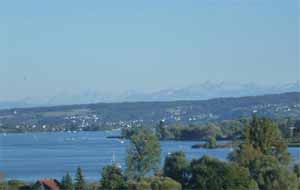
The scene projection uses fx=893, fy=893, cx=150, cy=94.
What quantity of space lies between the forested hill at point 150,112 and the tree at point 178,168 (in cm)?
4656

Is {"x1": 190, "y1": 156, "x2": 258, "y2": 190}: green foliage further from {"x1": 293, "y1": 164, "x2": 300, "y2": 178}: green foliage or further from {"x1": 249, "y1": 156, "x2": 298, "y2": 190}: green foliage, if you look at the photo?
{"x1": 293, "y1": 164, "x2": 300, "y2": 178}: green foliage

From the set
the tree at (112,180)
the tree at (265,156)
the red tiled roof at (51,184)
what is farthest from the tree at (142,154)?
the red tiled roof at (51,184)

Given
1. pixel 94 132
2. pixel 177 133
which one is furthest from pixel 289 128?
pixel 94 132

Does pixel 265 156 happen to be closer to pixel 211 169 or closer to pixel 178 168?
pixel 178 168

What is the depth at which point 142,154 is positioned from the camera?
71.6 feet

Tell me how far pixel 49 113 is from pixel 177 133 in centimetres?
2112

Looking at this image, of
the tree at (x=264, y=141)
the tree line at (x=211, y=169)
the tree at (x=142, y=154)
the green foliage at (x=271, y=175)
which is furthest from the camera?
the tree at (x=142, y=154)

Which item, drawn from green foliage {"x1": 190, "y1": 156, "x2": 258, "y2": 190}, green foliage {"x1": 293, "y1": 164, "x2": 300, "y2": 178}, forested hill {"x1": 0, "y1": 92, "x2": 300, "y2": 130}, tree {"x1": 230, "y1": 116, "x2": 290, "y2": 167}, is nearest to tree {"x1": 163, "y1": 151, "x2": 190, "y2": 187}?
green foliage {"x1": 190, "y1": 156, "x2": 258, "y2": 190}

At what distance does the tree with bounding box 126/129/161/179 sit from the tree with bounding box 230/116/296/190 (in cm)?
224

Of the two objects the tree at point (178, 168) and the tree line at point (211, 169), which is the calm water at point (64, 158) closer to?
the tree line at point (211, 169)

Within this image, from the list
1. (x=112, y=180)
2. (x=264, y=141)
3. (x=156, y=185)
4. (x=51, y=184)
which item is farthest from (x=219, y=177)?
(x=264, y=141)

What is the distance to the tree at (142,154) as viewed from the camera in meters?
20.8

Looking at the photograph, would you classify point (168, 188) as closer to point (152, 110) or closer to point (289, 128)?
point (289, 128)

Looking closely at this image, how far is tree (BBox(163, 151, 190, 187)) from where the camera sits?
17297mm
